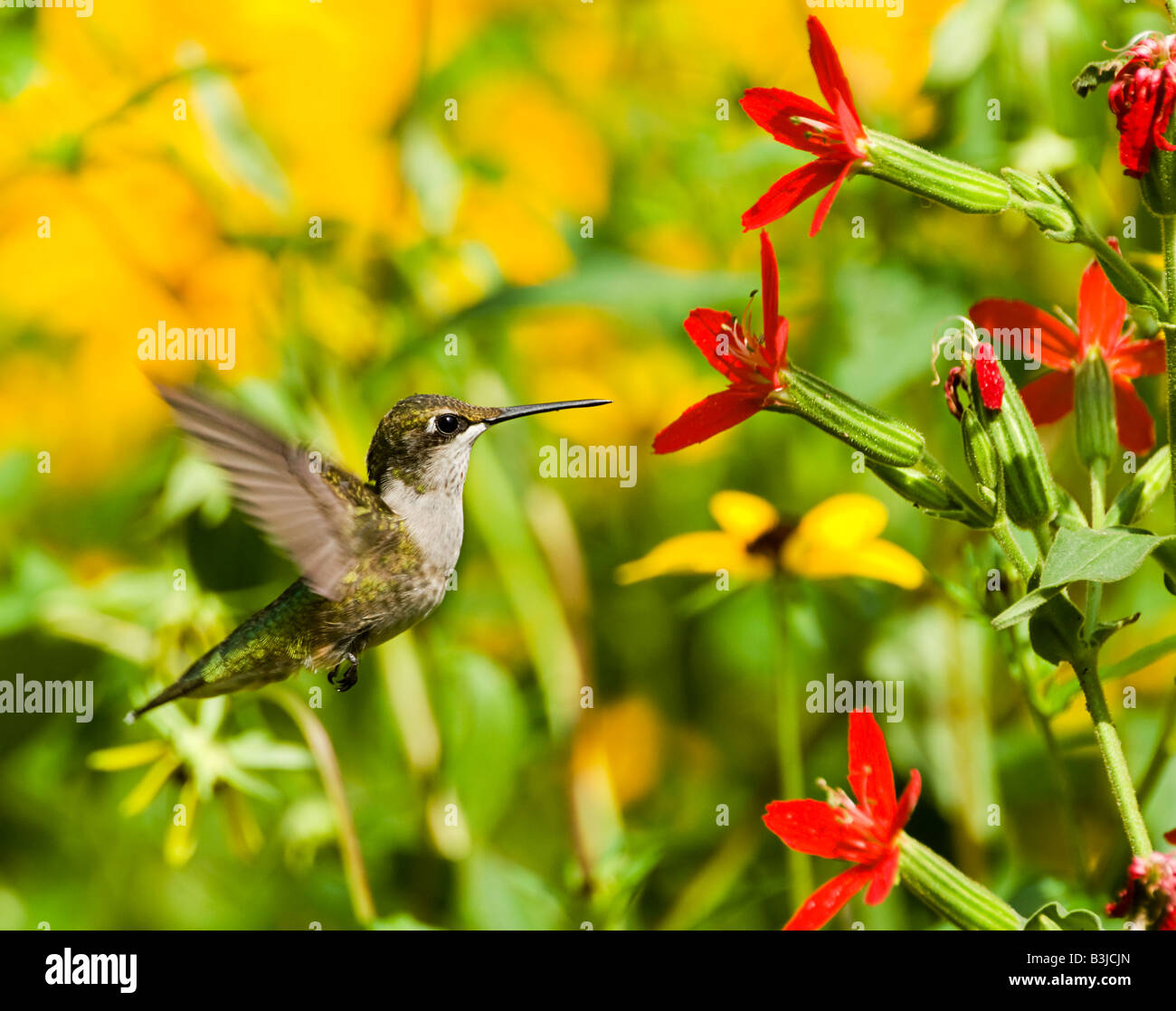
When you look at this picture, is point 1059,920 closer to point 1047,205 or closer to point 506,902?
point 1047,205

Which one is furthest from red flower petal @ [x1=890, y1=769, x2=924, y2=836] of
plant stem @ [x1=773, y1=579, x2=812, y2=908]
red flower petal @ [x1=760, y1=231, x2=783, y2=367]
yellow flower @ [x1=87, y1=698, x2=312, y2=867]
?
yellow flower @ [x1=87, y1=698, x2=312, y2=867]

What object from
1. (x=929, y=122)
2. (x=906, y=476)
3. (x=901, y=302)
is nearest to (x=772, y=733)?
(x=901, y=302)

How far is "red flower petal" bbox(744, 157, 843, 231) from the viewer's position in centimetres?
55

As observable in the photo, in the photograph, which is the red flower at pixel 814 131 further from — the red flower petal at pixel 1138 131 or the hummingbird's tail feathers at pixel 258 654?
the hummingbird's tail feathers at pixel 258 654

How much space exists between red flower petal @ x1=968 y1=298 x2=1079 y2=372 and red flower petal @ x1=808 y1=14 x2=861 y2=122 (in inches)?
4.7

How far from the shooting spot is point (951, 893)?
1.83ft

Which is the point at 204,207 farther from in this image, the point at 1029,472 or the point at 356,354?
the point at 1029,472

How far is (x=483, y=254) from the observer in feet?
3.60

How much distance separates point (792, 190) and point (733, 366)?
90 millimetres

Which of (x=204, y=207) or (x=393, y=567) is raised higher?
(x=204, y=207)

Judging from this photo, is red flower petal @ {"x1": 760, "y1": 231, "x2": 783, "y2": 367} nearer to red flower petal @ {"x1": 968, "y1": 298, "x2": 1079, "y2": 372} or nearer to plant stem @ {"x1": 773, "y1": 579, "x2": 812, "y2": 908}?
red flower petal @ {"x1": 968, "y1": 298, "x2": 1079, "y2": 372}
